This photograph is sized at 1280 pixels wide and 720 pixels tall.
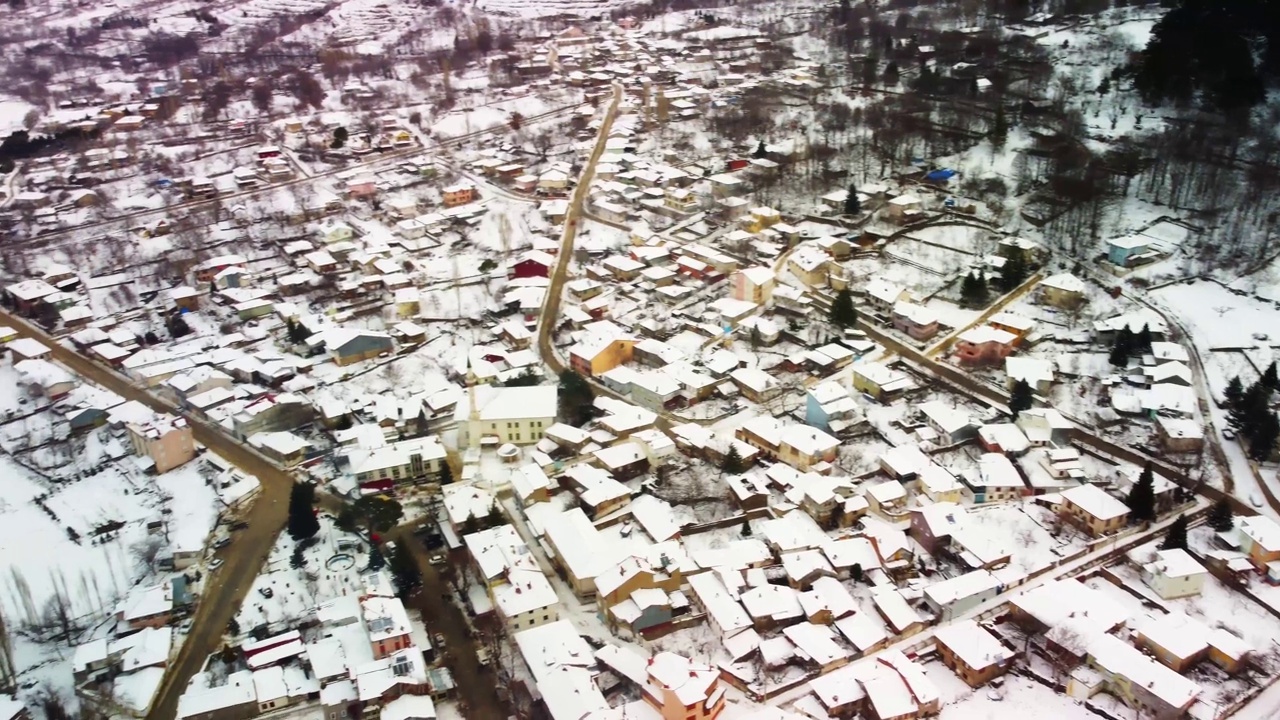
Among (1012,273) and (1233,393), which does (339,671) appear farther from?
(1012,273)

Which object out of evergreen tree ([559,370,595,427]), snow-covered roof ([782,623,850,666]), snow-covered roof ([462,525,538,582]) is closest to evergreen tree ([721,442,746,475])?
evergreen tree ([559,370,595,427])

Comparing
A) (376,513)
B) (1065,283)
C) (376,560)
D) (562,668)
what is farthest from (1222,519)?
(376,513)

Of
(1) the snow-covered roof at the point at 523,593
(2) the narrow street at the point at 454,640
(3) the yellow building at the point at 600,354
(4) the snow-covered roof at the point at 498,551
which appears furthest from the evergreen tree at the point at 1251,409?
(2) the narrow street at the point at 454,640

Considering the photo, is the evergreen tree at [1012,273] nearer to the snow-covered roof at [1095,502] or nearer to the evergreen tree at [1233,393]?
the evergreen tree at [1233,393]

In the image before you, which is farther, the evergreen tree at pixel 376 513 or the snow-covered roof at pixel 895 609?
the evergreen tree at pixel 376 513

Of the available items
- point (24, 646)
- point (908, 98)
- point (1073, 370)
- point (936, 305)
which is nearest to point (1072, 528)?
point (1073, 370)

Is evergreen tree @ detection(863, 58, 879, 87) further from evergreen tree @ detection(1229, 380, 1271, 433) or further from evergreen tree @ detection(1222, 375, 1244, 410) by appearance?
evergreen tree @ detection(1229, 380, 1271, 433)
